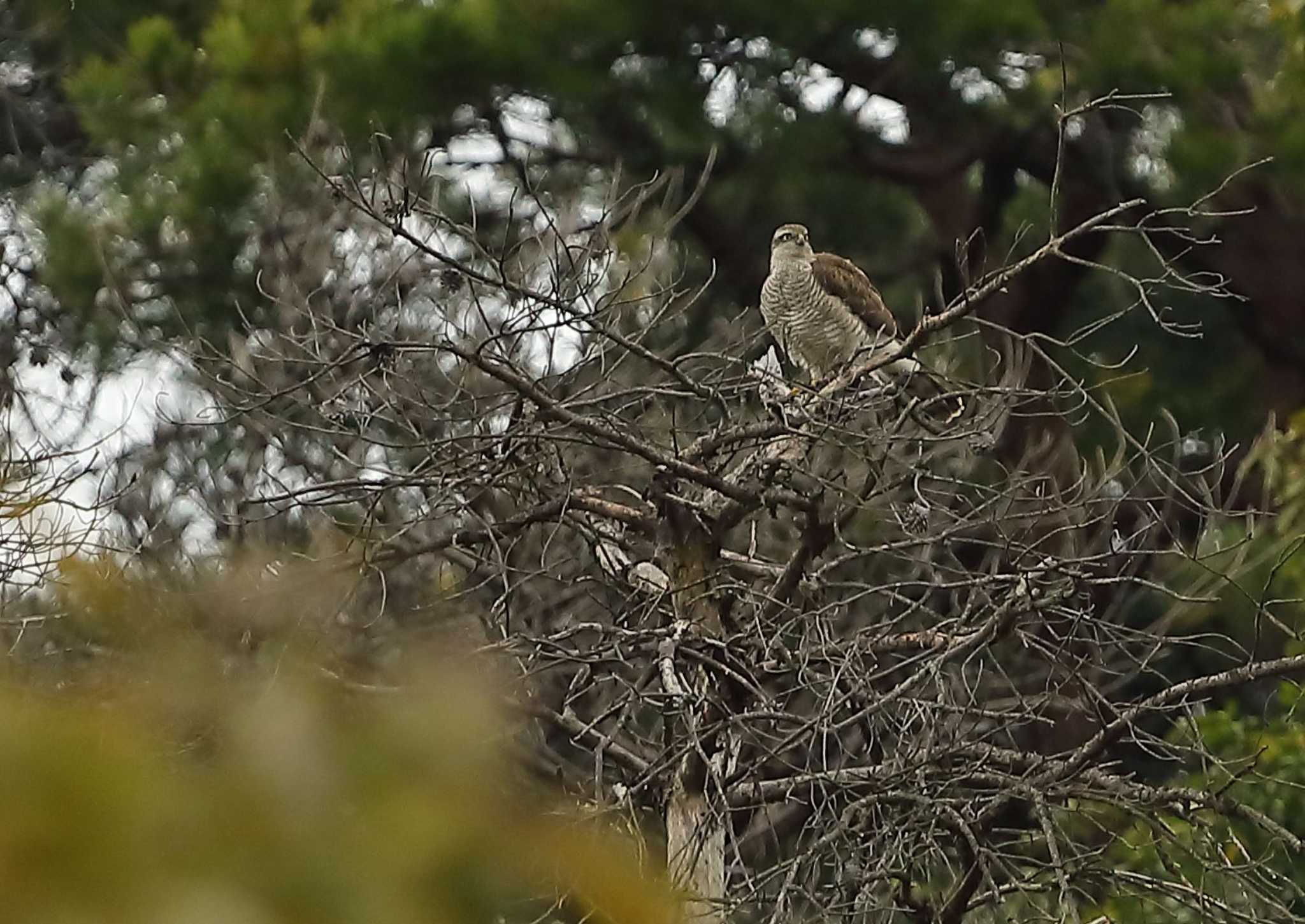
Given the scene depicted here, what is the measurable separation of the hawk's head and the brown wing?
0.05 meters

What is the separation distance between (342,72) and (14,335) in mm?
1637

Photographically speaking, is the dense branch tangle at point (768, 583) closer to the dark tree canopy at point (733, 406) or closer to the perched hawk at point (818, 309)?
the dark tree canopy at point (733, 406)

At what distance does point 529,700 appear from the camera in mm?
3221

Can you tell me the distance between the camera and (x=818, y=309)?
654 cm

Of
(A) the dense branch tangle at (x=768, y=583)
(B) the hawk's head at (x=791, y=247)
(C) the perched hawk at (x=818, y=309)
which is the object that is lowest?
(A) the dense branch tangle at (x=768, y=583)

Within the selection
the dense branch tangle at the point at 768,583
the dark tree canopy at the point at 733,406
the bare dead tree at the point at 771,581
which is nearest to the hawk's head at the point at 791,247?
the dark tree canopy at the point at 733,406

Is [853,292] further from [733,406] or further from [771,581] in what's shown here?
[771,581]

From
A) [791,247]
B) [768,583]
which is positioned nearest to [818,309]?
[791,247]

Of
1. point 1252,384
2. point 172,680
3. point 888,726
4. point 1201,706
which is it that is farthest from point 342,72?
point 172,680

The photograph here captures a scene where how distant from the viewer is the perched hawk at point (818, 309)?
6.42 m

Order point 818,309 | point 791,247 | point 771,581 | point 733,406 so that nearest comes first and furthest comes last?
point 771,581, point 733,406, point 818,309, point 791,247

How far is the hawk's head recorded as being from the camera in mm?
6668

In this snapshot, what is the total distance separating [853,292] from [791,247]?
0.28 m

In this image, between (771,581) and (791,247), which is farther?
(791,247)
